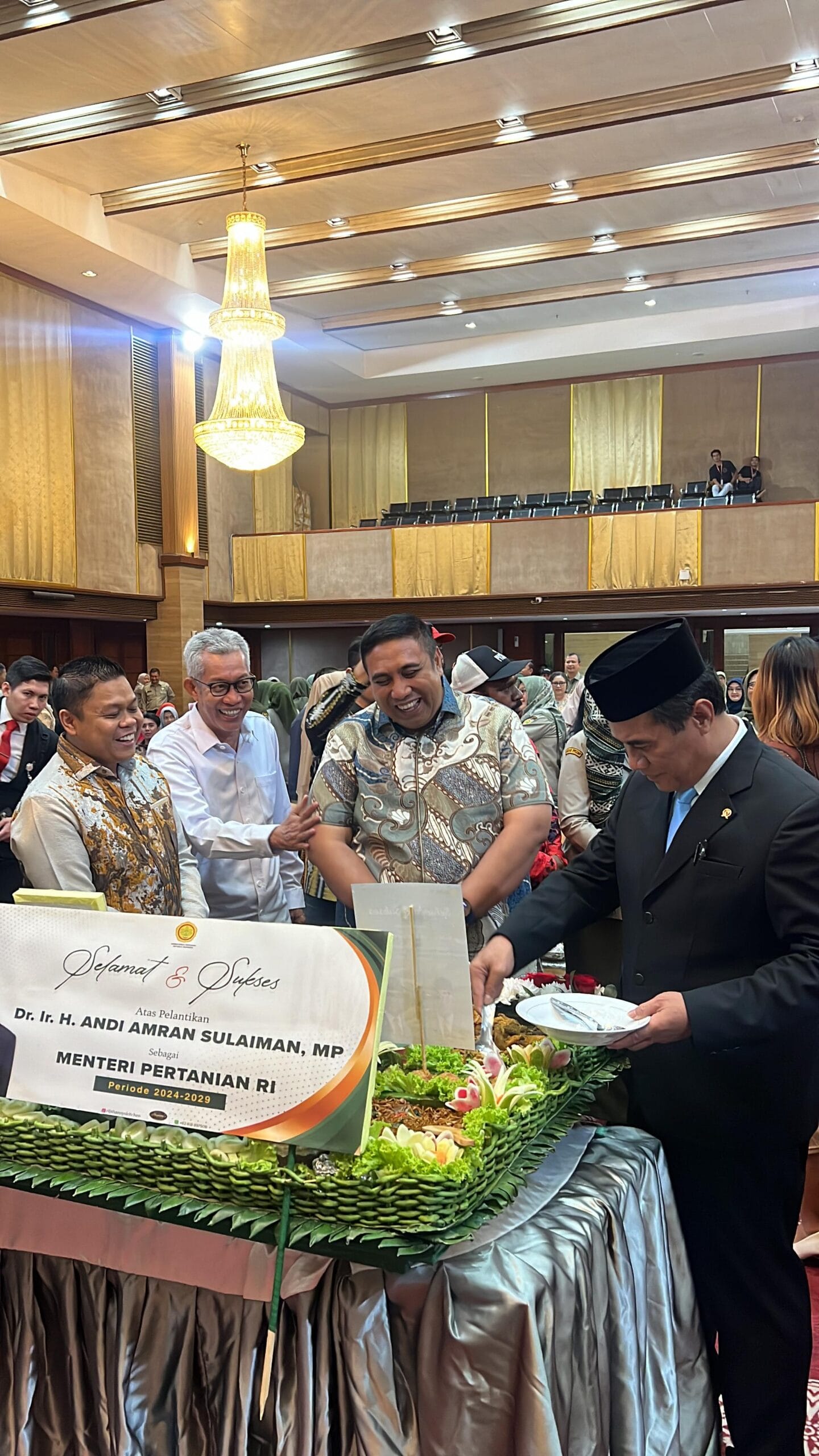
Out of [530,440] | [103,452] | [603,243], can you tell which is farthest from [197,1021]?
[530,440]

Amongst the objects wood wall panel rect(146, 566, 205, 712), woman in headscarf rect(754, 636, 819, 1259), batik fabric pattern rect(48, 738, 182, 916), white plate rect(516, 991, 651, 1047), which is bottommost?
white plate rect(516, 991, 651, 1047)

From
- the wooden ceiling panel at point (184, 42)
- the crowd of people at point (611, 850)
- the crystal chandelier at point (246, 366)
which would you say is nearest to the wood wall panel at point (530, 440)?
the crystal chandelier at point (246, 366)

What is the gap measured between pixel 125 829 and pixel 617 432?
15.8 meters

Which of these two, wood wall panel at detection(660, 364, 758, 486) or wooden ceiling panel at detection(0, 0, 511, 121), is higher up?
wooden ceiling panel at detection(0, 0, 511, 121)

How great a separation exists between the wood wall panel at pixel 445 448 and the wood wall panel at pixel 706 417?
117 inches

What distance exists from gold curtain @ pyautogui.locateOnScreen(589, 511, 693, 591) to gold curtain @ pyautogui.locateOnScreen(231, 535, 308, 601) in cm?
401

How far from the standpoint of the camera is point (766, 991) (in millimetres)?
1682

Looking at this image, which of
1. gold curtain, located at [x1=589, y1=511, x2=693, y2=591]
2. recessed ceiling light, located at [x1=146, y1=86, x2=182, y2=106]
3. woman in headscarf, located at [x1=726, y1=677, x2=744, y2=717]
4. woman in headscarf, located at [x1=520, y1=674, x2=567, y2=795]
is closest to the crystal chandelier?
recessed ceiling light, located at [x1=146, y1=86, x2=182, y2=106]

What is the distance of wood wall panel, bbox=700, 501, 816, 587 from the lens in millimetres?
13062

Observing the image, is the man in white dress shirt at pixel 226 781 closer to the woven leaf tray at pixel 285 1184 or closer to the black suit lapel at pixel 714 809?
the black suit lapel at pixel 714 809

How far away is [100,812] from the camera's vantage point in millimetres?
2457

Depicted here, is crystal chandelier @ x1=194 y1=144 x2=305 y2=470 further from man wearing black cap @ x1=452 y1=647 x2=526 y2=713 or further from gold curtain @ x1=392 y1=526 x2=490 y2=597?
man wearing black cap @ x1=452 y1=647 x2=526 y2=713

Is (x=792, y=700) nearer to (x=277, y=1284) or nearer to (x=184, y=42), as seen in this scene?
(x=277, y=1284)

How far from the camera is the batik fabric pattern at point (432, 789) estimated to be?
2.49 metres
